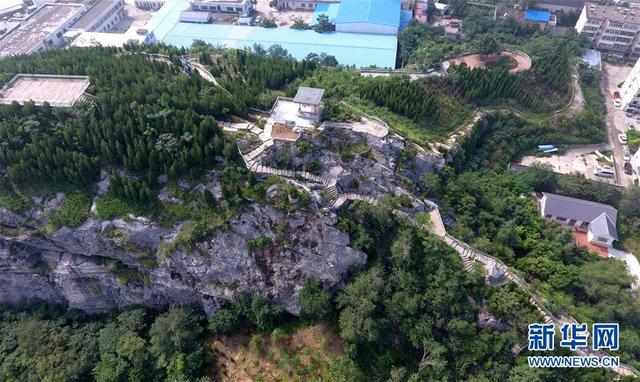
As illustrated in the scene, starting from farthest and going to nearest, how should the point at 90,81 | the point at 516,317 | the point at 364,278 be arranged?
1. the point at 90,81
2. the point at 364,278
3. the point at 516,317

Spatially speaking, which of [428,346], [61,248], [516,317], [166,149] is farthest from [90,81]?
[516,317]

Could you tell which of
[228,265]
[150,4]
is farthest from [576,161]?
[150,4]

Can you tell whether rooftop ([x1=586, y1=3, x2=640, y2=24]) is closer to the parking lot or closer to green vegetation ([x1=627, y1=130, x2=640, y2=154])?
the parking lot

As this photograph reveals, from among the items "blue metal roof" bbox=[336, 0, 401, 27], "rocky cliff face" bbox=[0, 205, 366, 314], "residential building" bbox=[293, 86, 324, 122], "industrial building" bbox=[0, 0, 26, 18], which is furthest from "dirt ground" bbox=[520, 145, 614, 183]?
"industrial building" bbox=[0, 0, 26, 18]

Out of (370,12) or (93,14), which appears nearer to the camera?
(370,12)

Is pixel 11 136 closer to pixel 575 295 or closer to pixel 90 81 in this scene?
pixel 90 81

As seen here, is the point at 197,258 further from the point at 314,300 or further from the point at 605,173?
the point at 605,173
